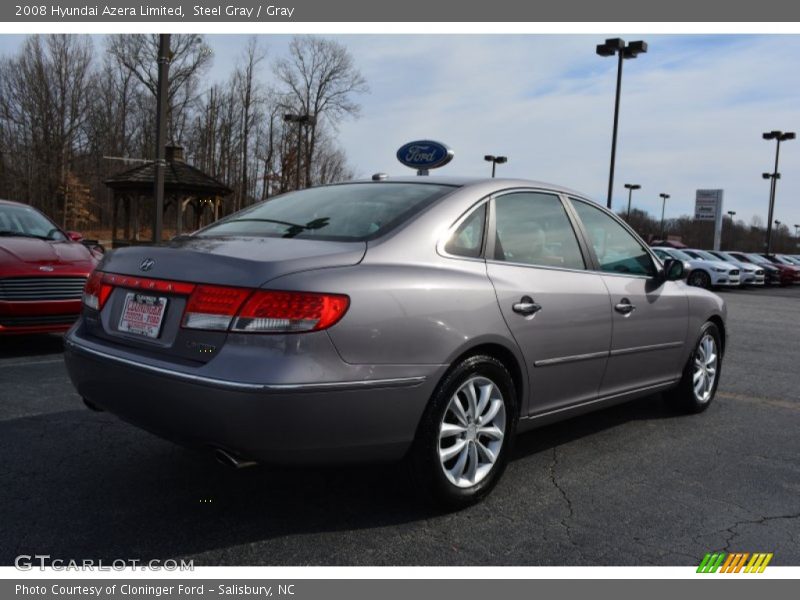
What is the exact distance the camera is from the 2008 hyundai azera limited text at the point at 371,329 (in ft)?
8.77

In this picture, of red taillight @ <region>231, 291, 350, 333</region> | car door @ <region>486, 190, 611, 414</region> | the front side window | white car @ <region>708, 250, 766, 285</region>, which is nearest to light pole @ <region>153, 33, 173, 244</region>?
the front side window

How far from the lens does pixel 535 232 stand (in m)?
3.89

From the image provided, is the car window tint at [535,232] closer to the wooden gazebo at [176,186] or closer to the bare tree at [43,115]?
the wooden gazebo at [176,186]

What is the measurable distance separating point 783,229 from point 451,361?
137m

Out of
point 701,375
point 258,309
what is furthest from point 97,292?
point 701,375

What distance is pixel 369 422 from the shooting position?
283 centimetres

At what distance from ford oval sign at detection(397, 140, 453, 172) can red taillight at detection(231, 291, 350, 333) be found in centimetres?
984

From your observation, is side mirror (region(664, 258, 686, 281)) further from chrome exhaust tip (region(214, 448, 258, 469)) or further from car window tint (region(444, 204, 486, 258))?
chrome exhaust tip (region(214, 448, 258, 469))

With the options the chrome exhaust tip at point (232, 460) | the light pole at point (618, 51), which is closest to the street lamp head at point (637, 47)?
the light pole at point (618, 51)

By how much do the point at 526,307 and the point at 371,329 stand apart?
1.00 metres

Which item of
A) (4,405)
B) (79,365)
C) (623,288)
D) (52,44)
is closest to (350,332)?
(79,365)

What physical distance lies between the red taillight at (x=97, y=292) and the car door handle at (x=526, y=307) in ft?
6.22

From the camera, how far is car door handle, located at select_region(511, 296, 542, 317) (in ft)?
11.3
